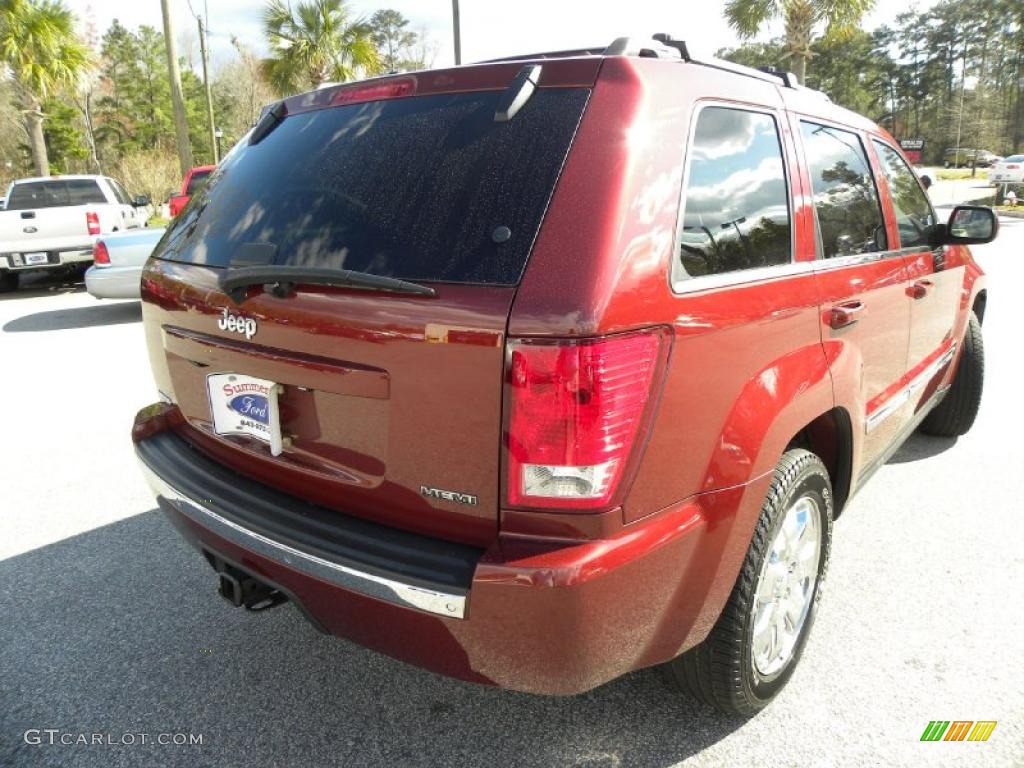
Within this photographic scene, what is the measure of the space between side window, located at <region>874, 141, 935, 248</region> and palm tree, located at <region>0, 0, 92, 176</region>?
839 inches

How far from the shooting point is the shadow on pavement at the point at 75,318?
Answer: 887 centimetres

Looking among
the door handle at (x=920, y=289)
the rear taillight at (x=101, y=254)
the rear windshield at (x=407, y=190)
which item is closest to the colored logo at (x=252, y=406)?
the rear windshield at (x=407, y=190)

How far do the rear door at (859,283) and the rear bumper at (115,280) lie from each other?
794 centimetres

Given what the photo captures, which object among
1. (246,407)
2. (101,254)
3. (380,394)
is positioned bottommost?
(101,254)

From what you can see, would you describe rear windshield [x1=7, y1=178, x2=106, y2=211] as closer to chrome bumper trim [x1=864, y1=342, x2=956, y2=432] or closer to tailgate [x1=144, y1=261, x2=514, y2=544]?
tailgate [x1=144, y1=261, x2=514, y2=544]

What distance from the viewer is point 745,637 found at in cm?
210

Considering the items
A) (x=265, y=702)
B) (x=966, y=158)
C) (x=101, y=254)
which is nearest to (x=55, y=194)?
(x=101, y=254)

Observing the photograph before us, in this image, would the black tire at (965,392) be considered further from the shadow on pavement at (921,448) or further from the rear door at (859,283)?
the rear door at (859,283)

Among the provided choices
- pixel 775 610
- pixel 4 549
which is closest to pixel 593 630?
pixel 775 610

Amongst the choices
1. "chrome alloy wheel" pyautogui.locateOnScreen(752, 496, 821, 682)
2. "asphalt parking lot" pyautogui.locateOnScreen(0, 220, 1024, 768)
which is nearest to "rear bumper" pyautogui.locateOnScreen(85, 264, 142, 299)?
"asphalt parking lot" pyautogui.locateOnScreen(0, 220, 1024, 768)

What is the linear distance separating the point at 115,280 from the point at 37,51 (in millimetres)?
15465

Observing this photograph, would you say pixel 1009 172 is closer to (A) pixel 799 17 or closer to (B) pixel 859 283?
(A) pixel 799 17

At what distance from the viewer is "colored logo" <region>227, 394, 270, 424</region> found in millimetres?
2137

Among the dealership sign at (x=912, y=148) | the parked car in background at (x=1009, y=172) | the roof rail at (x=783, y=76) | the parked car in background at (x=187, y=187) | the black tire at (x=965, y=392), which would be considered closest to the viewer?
the roof rail at (x=783, y=76)
